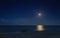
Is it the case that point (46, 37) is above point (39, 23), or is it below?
below

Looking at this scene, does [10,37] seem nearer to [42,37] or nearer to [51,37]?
[42,37]

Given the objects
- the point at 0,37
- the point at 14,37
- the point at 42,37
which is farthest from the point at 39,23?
the point at 0,37

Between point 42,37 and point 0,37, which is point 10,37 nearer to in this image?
point 0,37

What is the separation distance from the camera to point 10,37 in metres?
2.21

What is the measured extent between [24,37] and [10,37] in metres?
0.26

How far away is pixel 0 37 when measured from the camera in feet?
7.35

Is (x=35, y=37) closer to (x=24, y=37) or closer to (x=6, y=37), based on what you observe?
(x=24, y=37)

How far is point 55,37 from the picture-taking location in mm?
2240

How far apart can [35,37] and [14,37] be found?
38 centimetres

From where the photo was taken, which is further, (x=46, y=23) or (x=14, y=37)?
(x=46, y=23)

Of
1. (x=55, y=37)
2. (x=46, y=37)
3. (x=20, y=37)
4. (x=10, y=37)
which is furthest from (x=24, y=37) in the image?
(x=55, y=37)

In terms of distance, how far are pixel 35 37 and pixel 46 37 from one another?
20 cm

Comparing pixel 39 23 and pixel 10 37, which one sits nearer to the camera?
pixel 10 37

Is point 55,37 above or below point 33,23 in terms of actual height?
below
